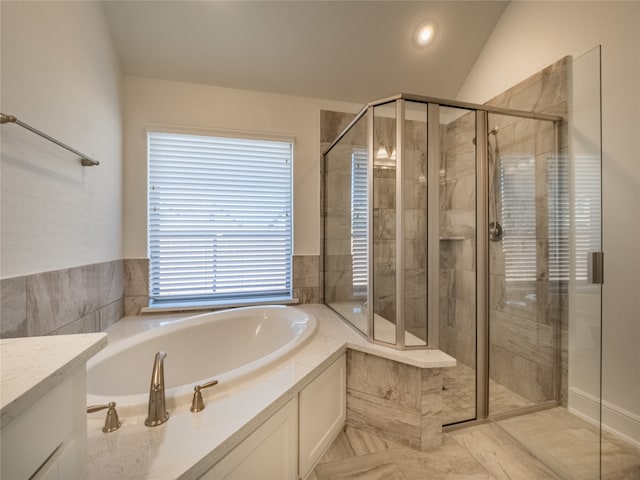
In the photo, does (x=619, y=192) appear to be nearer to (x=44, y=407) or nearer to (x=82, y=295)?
(x=44, y=407)

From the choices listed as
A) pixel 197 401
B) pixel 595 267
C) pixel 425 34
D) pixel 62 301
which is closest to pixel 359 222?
pixel 595 267

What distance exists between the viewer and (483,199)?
1.79 meters

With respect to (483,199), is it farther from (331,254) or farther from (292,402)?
(292,402)

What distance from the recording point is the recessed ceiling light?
82.3 inches

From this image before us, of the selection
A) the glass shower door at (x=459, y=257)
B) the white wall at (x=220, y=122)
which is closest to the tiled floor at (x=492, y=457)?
the glass shower door at (x=459, y=257)

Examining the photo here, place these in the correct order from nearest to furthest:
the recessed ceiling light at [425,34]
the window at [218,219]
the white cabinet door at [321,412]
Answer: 1. the white cabinet door at [321,412]
2. the recessed ceiling light at [425,34]
3. the window at [218,219]

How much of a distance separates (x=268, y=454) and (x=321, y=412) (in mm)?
419

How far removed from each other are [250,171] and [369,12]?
143cm

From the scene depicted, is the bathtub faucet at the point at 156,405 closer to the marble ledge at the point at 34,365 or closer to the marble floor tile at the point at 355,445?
the marble ledge at the point at 34,365

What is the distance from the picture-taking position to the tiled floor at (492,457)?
1304 mm

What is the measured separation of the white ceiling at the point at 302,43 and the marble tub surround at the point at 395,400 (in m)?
2.15

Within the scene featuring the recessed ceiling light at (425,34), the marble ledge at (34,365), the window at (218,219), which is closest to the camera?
the marble ledge at (34,365)

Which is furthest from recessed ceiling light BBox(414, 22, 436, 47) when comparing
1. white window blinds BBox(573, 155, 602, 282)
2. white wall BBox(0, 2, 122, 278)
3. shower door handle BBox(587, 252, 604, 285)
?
white wall BBox(0, 2, 122, 278)

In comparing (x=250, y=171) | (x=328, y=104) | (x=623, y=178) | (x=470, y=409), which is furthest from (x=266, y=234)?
(x=623, y=178)
